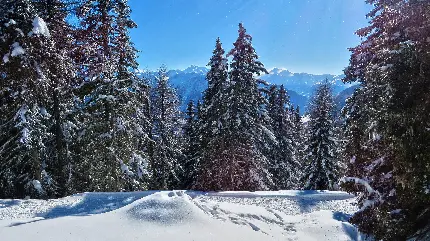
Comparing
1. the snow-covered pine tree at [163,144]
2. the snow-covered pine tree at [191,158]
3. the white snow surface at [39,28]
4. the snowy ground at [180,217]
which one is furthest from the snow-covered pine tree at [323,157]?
the white snow surface at [39,28]

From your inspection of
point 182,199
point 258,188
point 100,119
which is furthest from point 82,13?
point 258,188

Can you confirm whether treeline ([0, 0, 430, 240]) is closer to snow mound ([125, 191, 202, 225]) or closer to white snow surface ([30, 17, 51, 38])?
white snow surface ([30, 17, 51, 38])

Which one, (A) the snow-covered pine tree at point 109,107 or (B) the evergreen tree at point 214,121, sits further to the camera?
(B) the evergreen tree at point 214,121

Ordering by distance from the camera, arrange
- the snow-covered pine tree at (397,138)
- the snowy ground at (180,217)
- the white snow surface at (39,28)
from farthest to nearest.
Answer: the white snow surface at (39,28), the snowy ground at (180,217), the snow-covered pine tree at (397,138)

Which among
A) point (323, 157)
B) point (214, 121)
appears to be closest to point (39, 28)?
point (214, 121)

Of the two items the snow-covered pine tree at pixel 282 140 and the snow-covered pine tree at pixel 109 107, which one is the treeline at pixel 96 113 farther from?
the snow-covered pine tree at pixel 282 140

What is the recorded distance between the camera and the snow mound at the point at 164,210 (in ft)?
24.9

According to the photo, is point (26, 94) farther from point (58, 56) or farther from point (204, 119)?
point (204, 119)

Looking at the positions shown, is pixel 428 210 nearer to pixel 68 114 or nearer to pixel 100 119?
pixel 100 119

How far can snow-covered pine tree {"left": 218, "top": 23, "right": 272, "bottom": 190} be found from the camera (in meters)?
20.7

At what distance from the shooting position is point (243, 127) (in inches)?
851

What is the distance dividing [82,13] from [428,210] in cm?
1430

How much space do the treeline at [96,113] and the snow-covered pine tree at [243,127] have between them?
66mm

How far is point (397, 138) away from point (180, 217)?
5040 mm
